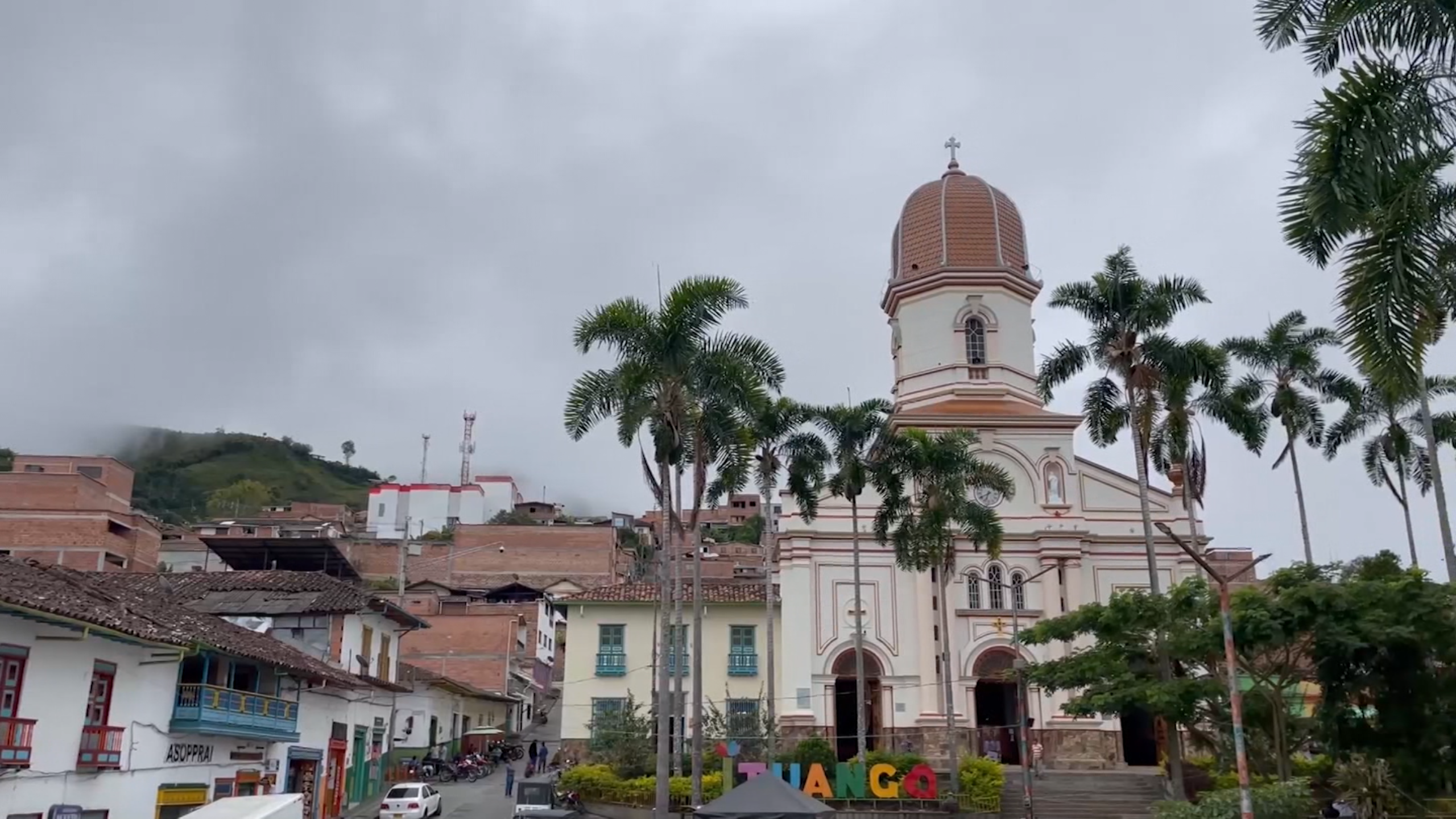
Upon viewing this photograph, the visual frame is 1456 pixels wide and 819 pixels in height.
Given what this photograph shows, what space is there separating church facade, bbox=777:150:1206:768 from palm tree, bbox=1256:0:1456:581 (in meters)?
25.0

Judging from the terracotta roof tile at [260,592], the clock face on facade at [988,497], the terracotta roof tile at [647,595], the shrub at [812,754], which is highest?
the clock face on facade at [988,497]

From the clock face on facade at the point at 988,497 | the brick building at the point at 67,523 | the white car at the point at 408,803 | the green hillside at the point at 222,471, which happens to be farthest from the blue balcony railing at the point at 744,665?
the green hillside at the point at 222,471

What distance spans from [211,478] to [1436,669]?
153502mm

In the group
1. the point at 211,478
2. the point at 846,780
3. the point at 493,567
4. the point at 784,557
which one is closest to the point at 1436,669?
the point at 846,780

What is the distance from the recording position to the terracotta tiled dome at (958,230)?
45438 millimetres

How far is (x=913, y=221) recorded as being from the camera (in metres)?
47.1

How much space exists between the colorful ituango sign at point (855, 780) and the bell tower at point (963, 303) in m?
15.9

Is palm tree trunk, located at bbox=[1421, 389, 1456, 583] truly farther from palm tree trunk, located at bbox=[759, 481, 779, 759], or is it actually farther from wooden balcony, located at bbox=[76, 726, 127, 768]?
wooden balcony, located at bbox=[76, 726, 127, 768]

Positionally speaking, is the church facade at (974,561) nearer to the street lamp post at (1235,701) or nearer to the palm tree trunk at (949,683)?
the palm tree trunk at (949,683)

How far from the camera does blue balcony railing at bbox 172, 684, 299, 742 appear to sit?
925 inches

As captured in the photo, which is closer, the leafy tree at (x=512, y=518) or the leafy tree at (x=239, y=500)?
the leafy tree at (x=512, y=518)

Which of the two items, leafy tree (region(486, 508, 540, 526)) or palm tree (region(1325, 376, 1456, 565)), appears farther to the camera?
leafy tree (region(486, 508, 540, 526))

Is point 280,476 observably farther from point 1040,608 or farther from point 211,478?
point 1040,608

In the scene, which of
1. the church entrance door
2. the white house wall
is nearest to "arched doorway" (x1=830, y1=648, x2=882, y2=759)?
the white house wall
